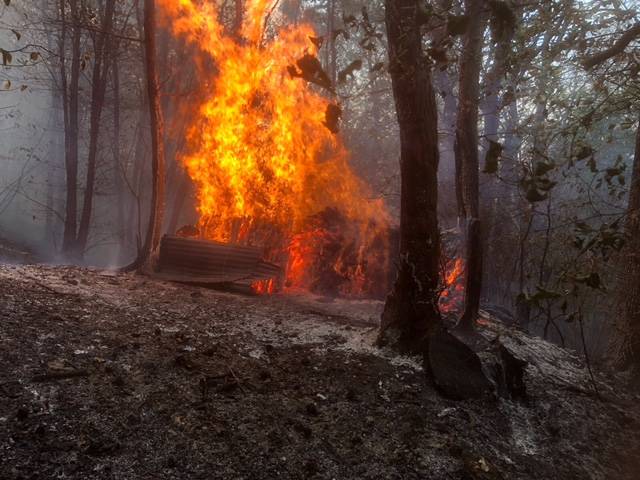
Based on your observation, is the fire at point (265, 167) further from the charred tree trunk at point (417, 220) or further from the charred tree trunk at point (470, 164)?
the charred tree trunk at point (417, 220)

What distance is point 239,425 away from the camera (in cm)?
346

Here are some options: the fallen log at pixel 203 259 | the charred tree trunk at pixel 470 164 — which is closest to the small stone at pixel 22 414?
the charred tree trunk at pixel 470 164

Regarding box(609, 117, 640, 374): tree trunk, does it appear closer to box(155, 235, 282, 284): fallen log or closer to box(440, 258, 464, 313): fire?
box(440, 258, 464, 313): fire

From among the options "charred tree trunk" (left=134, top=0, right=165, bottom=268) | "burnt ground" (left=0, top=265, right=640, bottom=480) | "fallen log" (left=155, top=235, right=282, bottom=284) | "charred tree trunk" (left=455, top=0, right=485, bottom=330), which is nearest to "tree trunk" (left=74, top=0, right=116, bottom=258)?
"charred tree trunk" (left=134, top=0, right=165, bottom=268)

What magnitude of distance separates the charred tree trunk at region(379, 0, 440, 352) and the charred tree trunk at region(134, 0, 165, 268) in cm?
623

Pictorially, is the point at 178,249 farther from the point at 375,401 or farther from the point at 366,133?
the point at 366,133

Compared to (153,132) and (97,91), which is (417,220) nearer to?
(153,132)

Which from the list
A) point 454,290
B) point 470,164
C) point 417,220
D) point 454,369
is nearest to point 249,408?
point 454,369

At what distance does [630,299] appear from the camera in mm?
6395

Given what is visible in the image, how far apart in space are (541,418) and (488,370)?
0.71 metres

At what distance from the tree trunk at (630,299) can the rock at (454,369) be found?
3.16 metres

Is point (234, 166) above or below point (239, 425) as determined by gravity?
above

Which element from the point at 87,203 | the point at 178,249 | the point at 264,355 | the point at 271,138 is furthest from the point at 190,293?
the point at 87,203

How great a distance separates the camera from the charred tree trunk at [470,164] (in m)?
6.65
